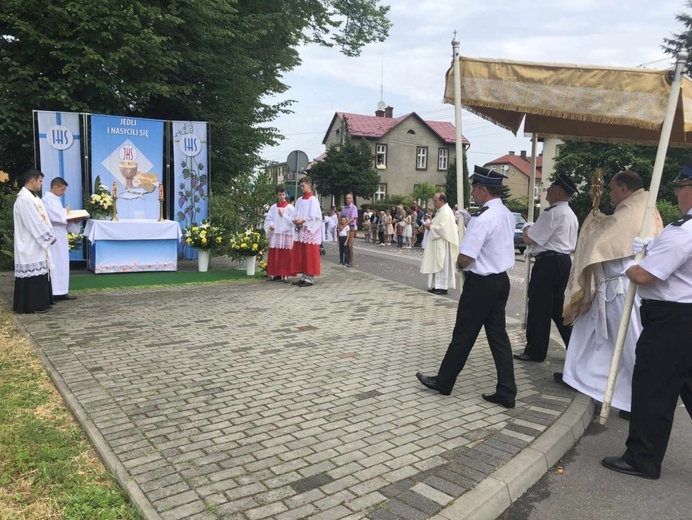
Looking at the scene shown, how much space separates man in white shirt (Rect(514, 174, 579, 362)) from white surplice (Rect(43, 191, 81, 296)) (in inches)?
274

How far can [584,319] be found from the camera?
16.4 feet

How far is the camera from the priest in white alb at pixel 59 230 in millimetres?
8352

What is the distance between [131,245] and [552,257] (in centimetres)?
923

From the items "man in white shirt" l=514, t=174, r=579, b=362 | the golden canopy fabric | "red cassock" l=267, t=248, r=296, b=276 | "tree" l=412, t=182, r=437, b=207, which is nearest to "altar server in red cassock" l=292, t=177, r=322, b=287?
"red cassock" l=267, t=248, r=296, b=276

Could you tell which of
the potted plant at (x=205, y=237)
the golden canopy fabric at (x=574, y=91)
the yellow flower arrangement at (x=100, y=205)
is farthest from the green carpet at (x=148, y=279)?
the golden canopy fabric at (x=574, y=91)

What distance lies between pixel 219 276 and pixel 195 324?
15.9 feet

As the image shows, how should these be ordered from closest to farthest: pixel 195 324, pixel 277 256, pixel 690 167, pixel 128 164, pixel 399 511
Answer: pixel 399 511
pixel 690 167
pixel 195 324
pixel 277 256
pixel 128 164

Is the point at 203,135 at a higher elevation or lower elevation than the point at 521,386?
higher

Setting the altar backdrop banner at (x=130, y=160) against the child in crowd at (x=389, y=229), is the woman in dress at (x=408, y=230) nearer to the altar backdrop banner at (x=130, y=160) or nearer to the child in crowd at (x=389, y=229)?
the child in crowd at (x=389, y=229)

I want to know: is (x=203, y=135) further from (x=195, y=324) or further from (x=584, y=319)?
(x=584, y=319)

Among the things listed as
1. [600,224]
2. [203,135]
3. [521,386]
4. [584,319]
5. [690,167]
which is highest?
[203,135]

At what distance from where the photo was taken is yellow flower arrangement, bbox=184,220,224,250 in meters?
12.5

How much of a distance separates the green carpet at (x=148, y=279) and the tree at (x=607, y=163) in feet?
65.7

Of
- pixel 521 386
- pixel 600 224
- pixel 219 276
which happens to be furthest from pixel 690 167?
pixel 219 276
